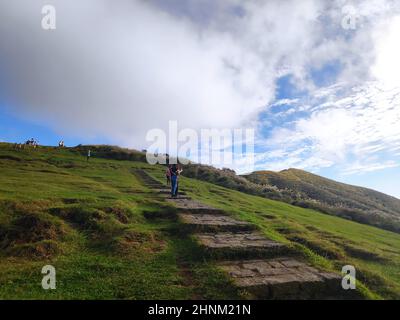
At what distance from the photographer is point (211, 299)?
8969 millimetres

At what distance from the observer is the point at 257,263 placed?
11719mm

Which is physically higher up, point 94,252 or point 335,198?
point 335,198

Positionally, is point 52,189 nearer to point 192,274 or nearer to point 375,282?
point 192,274

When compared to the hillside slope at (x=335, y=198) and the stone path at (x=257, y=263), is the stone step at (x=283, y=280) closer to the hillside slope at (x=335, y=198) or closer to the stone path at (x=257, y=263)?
the stone path at (x=257, y=263)

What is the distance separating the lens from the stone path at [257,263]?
959 cm

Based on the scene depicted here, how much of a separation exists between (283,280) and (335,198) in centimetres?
5930

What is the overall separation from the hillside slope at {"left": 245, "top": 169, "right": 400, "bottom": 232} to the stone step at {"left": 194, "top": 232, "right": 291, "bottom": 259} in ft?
87.0

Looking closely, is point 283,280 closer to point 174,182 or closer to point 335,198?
point 174,182

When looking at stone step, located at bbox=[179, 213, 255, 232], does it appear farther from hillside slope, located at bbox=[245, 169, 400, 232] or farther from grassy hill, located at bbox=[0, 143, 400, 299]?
hillside slope, located at bbox=[245, 169, 400, 232]

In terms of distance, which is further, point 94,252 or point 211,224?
point 211,224

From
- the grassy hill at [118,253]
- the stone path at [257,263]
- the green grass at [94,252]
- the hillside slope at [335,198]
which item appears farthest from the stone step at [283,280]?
the hillside slope at [335,198]

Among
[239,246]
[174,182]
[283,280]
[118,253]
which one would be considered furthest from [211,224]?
[174,182]
